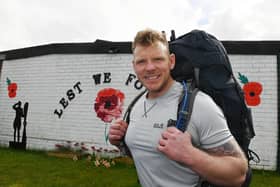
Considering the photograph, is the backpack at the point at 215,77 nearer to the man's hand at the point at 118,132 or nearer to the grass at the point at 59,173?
the man's hand at the point at 118,132

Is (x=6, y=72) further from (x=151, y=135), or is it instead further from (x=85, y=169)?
(x=151, y=135)

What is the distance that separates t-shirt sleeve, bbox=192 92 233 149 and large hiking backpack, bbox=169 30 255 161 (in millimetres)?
255

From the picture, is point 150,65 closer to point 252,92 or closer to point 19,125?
point 252,92

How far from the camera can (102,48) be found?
32.3 feet

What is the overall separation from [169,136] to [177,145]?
0.05 m

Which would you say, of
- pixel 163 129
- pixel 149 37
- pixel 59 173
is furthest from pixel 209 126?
pixel 59 173

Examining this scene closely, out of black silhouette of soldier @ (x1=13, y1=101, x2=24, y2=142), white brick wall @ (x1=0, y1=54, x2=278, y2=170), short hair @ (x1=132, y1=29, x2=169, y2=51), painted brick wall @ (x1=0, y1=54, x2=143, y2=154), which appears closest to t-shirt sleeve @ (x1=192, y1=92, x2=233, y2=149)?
short hair @ (x1=132, y1=29, x2=169, y2=51)

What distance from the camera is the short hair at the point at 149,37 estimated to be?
1.54 m

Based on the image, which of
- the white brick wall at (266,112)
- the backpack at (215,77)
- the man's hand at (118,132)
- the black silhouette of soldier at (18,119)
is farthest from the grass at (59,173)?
the backpack at (215,77)

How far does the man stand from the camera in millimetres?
1304

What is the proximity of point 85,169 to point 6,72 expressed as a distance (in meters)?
6.51

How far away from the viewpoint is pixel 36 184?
5781mm

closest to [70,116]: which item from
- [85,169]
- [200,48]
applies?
[85,169]

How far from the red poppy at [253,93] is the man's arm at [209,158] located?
7021 millimetres
